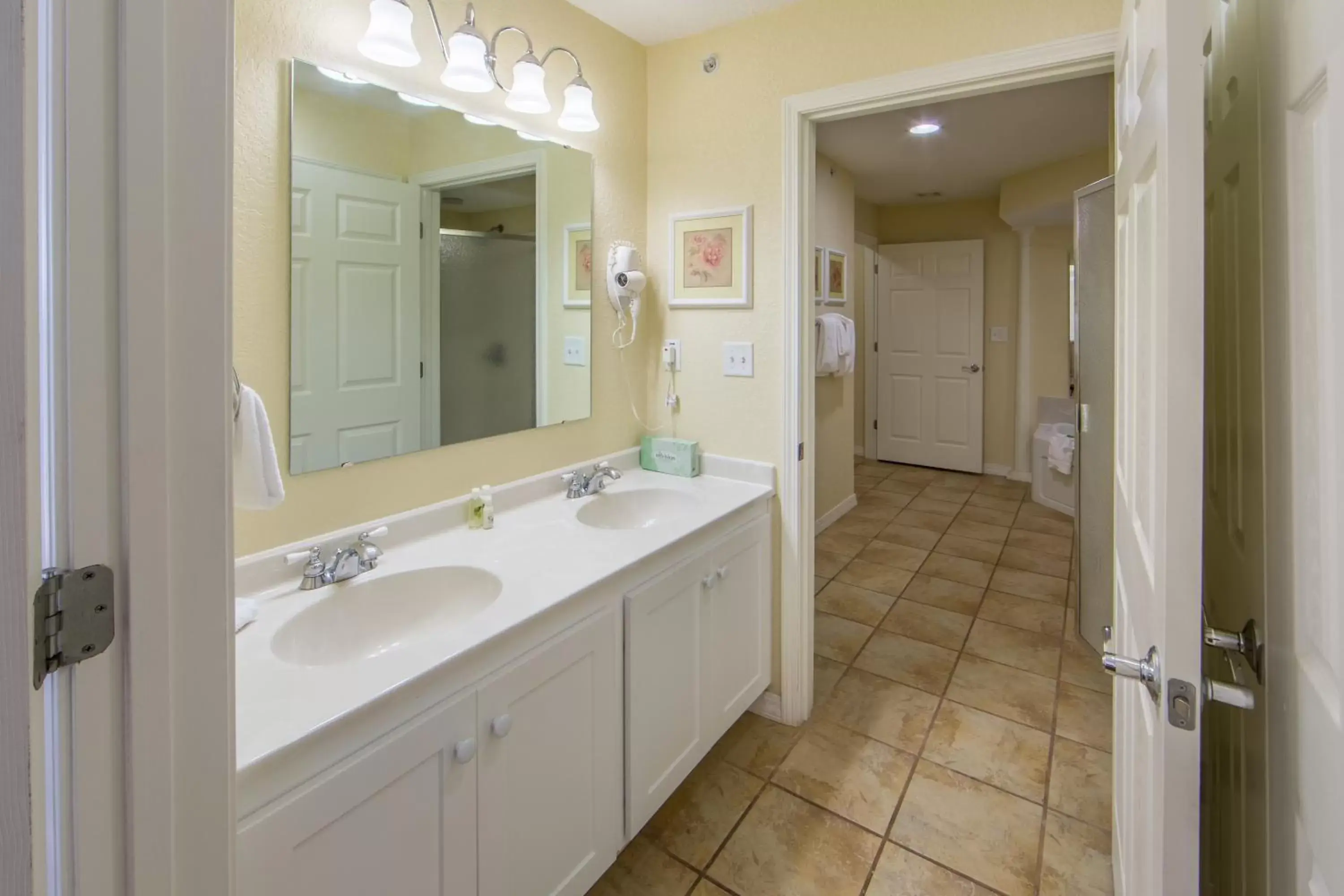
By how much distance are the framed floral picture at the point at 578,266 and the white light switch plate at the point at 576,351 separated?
11 cm

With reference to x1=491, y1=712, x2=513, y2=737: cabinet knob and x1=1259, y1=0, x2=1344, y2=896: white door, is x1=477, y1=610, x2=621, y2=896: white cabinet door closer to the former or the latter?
x1=491, y1=712, x2=513, y2=737: cabinet knob

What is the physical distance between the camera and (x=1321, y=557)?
620mm

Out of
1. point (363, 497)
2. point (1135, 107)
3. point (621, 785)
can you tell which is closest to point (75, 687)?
point (363, 497)

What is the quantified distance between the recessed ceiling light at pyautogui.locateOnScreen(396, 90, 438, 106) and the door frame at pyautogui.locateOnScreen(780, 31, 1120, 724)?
3.42 ft

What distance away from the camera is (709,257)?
226 centimetres

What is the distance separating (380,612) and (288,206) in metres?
0.88

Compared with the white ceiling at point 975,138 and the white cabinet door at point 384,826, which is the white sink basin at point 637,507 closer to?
the white cabinet door at point 384,826

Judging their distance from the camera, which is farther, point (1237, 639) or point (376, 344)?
point (376, 344)

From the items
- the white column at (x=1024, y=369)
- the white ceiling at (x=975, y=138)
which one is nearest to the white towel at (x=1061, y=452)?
the white column at (x=1024, y=369)

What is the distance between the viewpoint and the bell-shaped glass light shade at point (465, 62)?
1.61 metres

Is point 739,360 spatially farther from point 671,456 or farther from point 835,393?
point 835,393

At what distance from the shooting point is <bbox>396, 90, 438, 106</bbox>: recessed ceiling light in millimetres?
1594

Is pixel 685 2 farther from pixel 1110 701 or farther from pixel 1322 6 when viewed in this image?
pixel 1110 701

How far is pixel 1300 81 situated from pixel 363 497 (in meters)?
1.71
